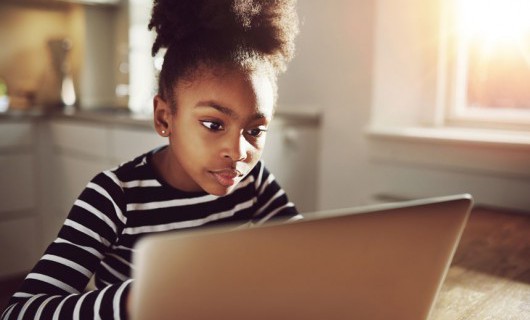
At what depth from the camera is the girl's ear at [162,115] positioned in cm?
74

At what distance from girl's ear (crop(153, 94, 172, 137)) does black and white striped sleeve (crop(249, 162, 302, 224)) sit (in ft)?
0.69

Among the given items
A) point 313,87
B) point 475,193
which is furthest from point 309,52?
point 475,193

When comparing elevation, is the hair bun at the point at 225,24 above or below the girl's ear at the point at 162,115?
above

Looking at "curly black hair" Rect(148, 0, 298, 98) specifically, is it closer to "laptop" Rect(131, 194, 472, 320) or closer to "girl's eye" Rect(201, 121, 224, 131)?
"girl's eye" Rect(201, 121, 224, 131)

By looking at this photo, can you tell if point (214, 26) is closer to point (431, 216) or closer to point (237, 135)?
point (237, 135)

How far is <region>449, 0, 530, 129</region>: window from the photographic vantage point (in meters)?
1.80

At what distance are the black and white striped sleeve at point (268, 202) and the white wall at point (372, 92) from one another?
3.14ft

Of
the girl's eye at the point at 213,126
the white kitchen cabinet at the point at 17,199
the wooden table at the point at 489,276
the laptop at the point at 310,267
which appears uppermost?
the girl's eye at the point at 213,126

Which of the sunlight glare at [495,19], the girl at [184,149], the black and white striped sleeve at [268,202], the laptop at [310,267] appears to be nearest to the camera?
the laptop at [310,267]

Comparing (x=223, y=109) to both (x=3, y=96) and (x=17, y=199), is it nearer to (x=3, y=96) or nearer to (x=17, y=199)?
(x=17, y=199)

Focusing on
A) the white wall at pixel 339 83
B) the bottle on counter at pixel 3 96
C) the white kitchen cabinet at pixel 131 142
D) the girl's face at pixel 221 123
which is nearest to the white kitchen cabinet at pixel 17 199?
the bottle on counter at pixel 3 96

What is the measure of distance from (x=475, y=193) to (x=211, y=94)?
1.22 meters

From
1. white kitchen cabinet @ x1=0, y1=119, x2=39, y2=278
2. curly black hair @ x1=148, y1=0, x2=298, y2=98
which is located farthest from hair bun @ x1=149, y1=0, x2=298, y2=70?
white kitchen cabinet @ x1=0, y1=119, x2=39, y2=278

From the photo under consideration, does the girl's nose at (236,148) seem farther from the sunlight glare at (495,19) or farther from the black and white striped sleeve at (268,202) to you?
the sunlight glare at (495,19)
